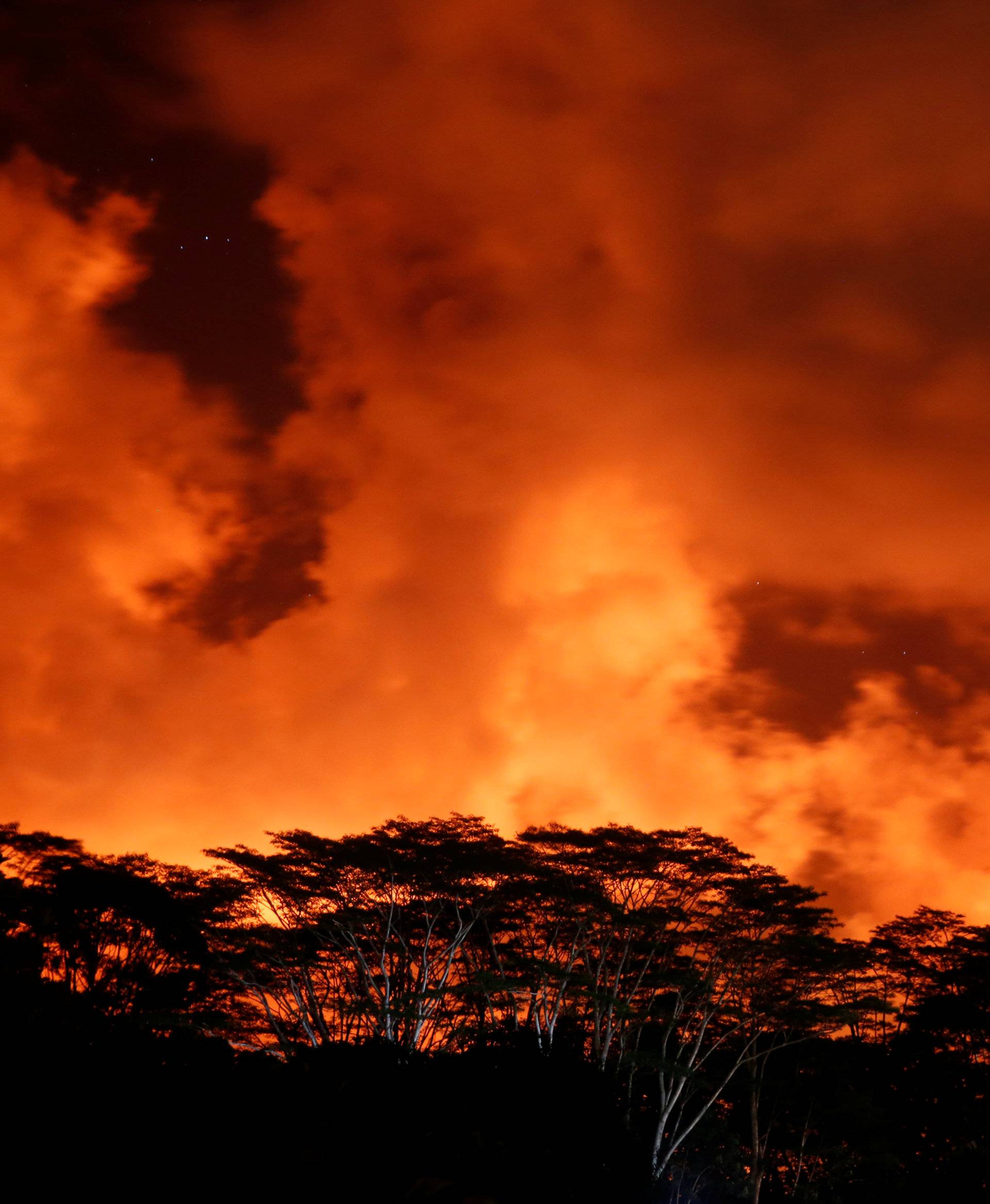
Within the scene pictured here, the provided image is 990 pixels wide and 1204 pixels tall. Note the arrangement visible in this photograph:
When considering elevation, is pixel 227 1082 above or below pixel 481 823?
below

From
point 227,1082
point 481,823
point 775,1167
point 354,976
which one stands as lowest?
point 775,1167

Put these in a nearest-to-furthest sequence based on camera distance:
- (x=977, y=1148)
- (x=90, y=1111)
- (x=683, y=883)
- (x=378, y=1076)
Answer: (x=90, y=1111) → (x=378, y=1076) → (x=683, y=883) → (x=977, y=1148)

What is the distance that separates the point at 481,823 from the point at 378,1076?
2201 cm

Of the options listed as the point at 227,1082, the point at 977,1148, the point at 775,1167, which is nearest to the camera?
the point at 227,1082

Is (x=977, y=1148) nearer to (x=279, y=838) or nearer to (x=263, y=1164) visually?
(x=279, y=838)

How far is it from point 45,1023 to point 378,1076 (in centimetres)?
300

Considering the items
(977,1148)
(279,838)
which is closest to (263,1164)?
(279,838)

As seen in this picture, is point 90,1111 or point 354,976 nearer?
point 90,1111

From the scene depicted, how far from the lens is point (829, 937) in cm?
3055

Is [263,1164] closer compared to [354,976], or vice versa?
[263,1164]

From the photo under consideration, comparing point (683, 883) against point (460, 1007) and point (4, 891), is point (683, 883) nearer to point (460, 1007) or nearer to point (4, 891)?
point (460, 1007)

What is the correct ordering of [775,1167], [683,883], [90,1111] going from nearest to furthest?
[90,1111] < [683,883] < [775,1167]

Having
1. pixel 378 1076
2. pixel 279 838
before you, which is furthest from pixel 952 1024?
pixel 378 1076

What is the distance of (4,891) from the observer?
103 feet
